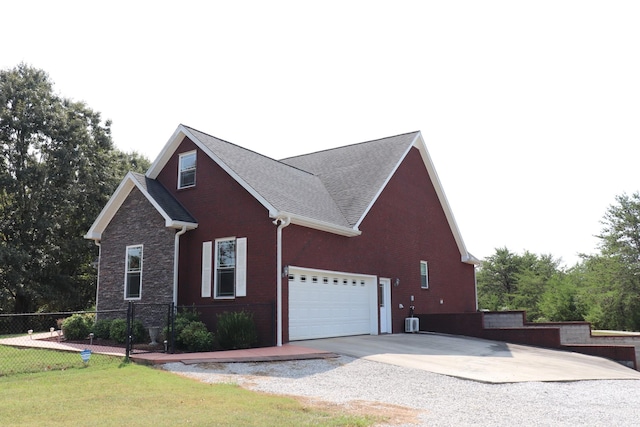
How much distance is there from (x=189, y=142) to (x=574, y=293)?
20640mm

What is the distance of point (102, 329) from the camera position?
16875 millimetres

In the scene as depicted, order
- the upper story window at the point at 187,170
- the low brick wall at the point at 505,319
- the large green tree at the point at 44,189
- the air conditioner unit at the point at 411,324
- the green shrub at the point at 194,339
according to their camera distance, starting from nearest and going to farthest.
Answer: the green shrub at the point at 194,339 → the upper story window at the point at 187,170 → the air conditioner unit at the point at 411,324 → the low brick wall at the point at 505,319 → the large green tree at the point at 44,189

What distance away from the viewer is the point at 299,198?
18.3m

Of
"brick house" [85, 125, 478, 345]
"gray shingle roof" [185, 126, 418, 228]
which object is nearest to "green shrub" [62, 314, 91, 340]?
"brick house" [85, 125, 478, 345]

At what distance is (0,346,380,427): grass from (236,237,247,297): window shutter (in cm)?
556

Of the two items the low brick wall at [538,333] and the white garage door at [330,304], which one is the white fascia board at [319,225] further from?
the low brick wall at [538,333]

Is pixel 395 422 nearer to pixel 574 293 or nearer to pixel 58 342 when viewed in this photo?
pixel 58 342

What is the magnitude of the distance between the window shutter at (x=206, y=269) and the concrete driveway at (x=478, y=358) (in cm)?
327

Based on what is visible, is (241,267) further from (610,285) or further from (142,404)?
(610,285)

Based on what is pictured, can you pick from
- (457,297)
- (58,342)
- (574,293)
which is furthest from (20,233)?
(574,293)

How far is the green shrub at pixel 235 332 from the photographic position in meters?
15.0

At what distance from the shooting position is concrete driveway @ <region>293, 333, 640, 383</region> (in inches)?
484

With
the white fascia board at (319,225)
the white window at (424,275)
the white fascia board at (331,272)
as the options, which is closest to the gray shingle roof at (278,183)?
the white fascia board at (319,225)

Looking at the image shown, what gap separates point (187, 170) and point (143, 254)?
317 cm
